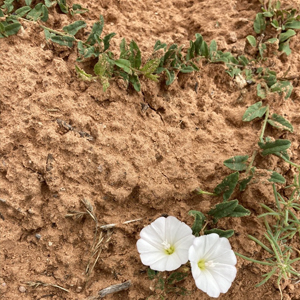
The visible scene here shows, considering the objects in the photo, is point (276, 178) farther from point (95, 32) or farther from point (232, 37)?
point (95, 32)

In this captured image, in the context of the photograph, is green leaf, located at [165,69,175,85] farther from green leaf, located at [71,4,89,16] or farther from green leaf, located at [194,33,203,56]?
green leaf, located at [71,4,89,16]

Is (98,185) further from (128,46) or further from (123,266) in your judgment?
(128,46)

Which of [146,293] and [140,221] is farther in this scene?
[140,221]

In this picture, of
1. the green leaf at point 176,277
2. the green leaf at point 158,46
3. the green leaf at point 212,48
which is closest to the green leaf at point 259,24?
the green leaf at point 212,48

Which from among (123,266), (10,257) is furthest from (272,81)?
(10,257)

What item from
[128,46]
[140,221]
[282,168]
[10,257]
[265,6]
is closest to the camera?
[10,257]

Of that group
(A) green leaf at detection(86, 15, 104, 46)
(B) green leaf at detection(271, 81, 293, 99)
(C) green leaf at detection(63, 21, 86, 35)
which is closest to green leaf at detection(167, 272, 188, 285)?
(B) green leaf at detection(271, 81, 293, 99)

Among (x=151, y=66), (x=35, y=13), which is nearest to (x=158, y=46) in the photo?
(x=151, y=66)

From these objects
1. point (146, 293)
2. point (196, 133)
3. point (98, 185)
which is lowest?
point (146, 293)
